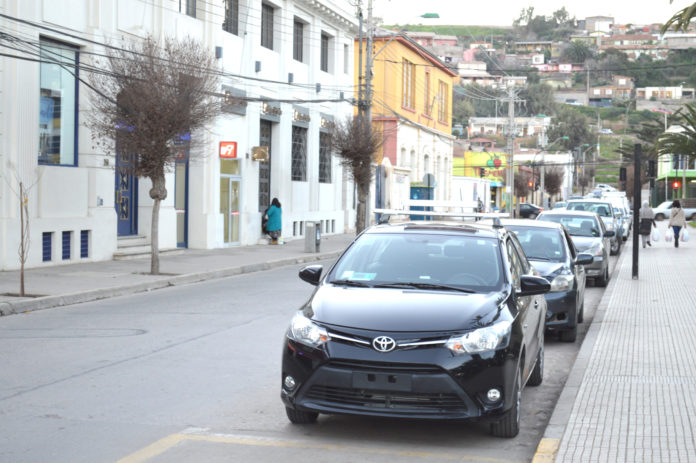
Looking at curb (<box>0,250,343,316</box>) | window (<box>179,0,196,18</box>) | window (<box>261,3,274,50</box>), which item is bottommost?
curb (<box>0,250,343,316</box>)

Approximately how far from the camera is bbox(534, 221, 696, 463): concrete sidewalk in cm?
600

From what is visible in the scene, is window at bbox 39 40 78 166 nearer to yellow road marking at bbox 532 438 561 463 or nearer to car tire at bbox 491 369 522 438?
car tire at bbox 491 369 522 438

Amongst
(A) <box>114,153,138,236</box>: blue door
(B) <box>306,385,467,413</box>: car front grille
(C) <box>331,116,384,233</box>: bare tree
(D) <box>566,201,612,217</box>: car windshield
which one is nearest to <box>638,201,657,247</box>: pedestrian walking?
(D) <box>566,201,612,217</box>: car windshield

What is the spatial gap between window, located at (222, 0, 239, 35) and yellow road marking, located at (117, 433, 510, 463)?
24.9 m

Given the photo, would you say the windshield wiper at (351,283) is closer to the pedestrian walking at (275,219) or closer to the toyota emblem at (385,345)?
the toyota emblem at (385,345)

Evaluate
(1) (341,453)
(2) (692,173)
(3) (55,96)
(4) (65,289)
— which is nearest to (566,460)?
(1) (341,453)

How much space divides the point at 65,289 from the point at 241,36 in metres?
16.7

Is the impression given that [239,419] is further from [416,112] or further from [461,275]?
[416,112]

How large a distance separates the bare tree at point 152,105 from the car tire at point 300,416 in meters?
12.9

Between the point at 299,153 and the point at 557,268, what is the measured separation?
25362 mm

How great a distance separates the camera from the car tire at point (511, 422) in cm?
643

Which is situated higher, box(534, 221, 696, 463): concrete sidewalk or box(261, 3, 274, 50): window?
box(261, 3, 274, 50): window

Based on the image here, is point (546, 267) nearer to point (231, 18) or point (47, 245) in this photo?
point (47, 245)

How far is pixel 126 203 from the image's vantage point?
82.2ft
